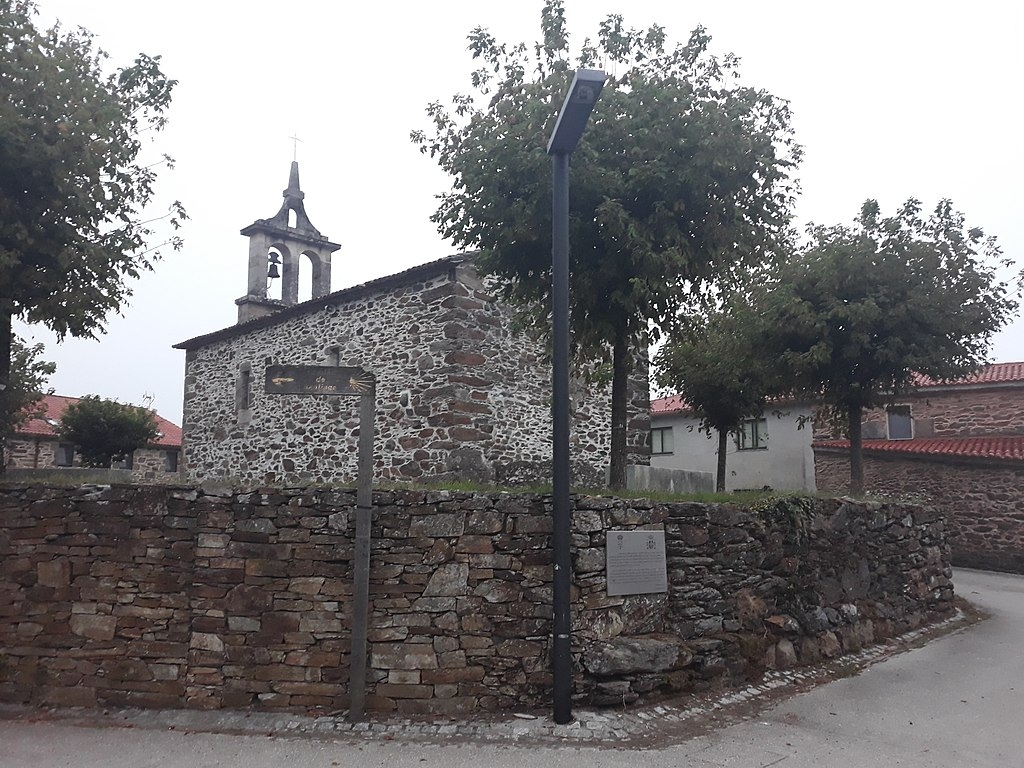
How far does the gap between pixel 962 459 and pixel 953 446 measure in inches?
71.4

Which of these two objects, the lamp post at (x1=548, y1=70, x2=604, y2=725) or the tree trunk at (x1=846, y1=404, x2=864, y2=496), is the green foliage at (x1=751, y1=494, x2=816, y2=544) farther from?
the tree trunk at (x1=846, y1=404, x2=864, y2=496)

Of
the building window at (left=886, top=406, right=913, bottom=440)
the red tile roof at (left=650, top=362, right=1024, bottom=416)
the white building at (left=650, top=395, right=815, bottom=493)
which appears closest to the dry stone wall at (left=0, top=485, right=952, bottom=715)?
the red tile roof at (left=650, top=362, right=1024, bottom=416)

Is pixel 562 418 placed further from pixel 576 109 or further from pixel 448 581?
pixel 576 109

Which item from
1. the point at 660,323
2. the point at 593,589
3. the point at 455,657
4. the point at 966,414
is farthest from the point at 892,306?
the point at 966,414

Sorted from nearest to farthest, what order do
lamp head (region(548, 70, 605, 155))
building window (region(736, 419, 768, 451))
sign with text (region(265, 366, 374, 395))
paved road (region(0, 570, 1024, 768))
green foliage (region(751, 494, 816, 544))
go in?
paved road (region(0, 570, 1024, 768))
lamp head (region(548, 70, 605, 155))
sign with text (region(265, 366, 374, 395))
green foliage (region(751, 494, 816, 544))
building window (region(736, 419, 768, 451))

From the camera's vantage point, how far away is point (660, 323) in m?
A: 9.24

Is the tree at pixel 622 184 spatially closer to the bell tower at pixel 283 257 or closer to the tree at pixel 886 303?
the tree at pixel 886 303

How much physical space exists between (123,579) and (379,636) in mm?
2317

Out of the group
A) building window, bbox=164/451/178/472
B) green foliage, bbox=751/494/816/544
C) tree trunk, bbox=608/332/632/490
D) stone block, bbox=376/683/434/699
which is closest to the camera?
stone block, bbox=376/683/434/699

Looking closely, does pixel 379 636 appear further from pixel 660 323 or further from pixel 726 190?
pixel 726 190

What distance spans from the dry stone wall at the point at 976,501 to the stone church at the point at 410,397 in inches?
376

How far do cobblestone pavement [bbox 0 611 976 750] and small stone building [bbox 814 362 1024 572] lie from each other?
10.5 meters

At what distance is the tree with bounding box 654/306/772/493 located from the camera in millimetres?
13992

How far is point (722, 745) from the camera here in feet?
19.7
